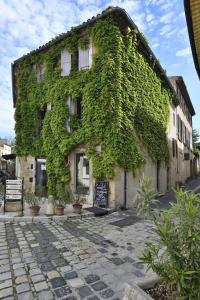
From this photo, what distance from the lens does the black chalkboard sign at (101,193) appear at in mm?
9641

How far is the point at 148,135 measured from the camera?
1202 centimetres

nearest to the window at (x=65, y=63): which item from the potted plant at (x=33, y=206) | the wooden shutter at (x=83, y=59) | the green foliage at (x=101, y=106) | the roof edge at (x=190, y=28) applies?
the green foliage at (x=101, y=106)

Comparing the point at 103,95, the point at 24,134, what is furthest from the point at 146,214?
the point at 24,134

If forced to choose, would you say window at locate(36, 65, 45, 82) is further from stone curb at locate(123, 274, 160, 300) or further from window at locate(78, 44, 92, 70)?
stone curb at locate(123, 274, 160, 300)

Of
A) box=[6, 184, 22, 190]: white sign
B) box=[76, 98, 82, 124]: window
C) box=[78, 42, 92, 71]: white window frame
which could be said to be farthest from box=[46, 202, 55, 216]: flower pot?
box=[78, 42, 92, 71]: white window frame

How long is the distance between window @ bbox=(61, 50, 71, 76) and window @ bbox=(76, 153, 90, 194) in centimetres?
430

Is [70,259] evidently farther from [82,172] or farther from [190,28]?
[82,172]

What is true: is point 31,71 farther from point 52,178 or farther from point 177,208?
point 177,208

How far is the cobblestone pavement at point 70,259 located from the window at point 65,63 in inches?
302

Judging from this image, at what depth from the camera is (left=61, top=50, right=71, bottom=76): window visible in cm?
1178

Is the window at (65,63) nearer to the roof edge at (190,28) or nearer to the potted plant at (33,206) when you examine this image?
the potted plant at (33,206)

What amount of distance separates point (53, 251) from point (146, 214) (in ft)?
10.1

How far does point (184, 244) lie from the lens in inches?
89.5

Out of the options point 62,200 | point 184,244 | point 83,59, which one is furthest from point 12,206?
point 184,244
